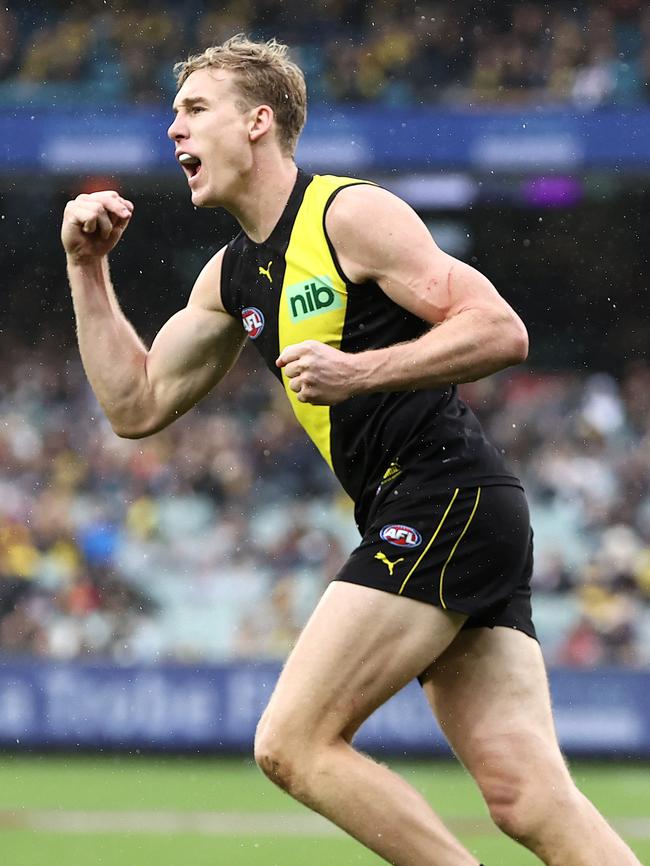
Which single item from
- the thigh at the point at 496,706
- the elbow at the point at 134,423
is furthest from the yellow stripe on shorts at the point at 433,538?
the elbow at the point at 134,423

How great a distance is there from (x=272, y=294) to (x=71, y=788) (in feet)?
21.7

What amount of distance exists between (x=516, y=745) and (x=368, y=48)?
1248cm

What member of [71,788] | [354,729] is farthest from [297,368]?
[71,788]

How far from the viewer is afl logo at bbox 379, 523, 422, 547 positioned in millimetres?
4125

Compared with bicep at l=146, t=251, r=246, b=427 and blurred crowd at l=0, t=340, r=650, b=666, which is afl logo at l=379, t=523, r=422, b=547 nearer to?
bicep at l=146, t=251, r=246, b=427

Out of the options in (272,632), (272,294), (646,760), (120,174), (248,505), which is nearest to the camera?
(272,294)

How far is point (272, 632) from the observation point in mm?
12398

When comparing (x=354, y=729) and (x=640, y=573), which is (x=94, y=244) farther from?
(x=640, y=573)

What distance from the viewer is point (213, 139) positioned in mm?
4441

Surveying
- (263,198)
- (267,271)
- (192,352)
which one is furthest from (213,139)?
(192,352)

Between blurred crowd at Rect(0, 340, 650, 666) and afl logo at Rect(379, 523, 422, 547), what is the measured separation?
26.3 feet

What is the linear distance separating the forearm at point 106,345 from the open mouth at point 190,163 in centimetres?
41

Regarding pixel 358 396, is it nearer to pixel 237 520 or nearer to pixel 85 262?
pixel 85 262

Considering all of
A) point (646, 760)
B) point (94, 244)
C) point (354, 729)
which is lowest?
point (646, 760)
